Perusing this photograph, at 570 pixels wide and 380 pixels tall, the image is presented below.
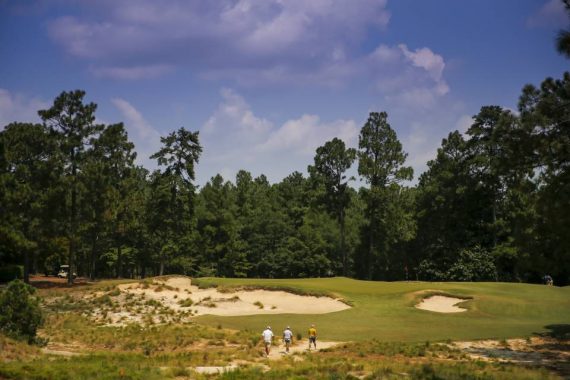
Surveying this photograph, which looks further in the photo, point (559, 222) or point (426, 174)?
point (426, 174)

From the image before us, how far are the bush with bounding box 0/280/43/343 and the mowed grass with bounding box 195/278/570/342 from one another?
1164 cm

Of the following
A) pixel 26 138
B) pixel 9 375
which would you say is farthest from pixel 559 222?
pixel 26 138

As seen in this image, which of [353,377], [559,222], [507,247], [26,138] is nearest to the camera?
[353,377]

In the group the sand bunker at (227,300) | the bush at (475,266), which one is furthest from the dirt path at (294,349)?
the bush at (475,266)

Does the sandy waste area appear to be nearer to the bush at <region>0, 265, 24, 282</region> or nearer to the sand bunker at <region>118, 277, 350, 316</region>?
the sand bunker at <region>118, 277, 350, 316</region>

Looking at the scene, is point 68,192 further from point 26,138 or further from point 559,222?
point 559,222

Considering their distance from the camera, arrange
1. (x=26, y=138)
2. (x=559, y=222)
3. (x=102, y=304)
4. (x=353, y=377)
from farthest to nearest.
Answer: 1. (x=26, y=138)
2. (x=102, y=304)
3. (x=559, y=222)
4. (x=353, y=377)

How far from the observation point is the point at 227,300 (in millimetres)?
42562

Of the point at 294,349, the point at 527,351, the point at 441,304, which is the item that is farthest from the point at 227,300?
the point at 527,351

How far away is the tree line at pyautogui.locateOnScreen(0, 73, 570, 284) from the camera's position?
25.9 m

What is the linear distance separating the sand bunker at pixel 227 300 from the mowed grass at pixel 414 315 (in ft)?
4.16

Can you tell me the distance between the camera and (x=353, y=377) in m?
19.2

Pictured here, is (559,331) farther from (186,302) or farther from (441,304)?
(186,302)

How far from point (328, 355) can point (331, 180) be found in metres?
51.5
